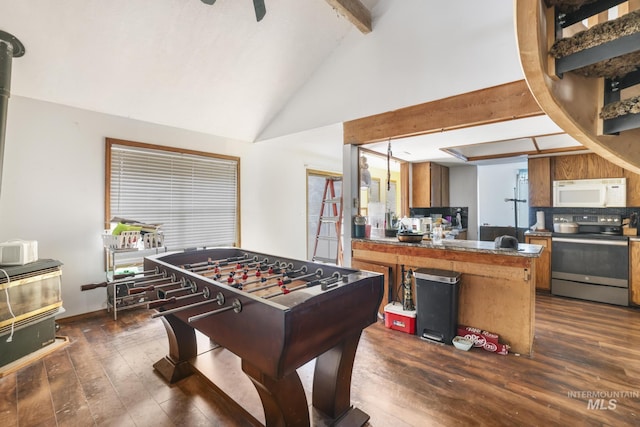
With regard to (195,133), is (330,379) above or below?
below

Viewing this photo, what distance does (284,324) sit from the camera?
3.56ft

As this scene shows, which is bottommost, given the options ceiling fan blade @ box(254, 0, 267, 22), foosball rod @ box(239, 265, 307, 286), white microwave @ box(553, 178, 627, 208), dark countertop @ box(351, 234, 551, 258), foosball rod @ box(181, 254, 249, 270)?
foosball rod @ box(239, 265, 307, 286)

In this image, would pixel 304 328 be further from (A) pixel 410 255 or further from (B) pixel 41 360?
(B) pixel 41 360

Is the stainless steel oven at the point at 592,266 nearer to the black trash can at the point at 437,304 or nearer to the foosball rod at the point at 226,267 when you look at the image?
the black trash can at the point at 437,304

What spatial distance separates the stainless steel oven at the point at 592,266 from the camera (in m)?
3.54

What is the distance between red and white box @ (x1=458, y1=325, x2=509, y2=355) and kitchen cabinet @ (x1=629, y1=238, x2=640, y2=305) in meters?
2.45

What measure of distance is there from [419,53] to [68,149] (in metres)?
3.92

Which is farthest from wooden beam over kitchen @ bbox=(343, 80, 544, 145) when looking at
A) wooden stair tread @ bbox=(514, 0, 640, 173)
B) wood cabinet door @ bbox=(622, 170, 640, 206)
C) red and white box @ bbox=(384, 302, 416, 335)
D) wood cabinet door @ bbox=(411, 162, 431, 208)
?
wood cabinet door @ bbox=(622, 170, 640, 206)

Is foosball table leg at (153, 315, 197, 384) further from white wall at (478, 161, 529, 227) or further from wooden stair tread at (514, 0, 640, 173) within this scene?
white wall at (478, 161, 529, 227)

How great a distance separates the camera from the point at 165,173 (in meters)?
3.76

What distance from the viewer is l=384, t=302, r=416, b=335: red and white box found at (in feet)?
9.36

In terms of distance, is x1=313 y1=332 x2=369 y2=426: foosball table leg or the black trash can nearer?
x1=313 y1=332 x2=369 y2=426: foosball table leg

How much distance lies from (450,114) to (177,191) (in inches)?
138

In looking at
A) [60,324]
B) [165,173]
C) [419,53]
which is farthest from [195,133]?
[419,53]
